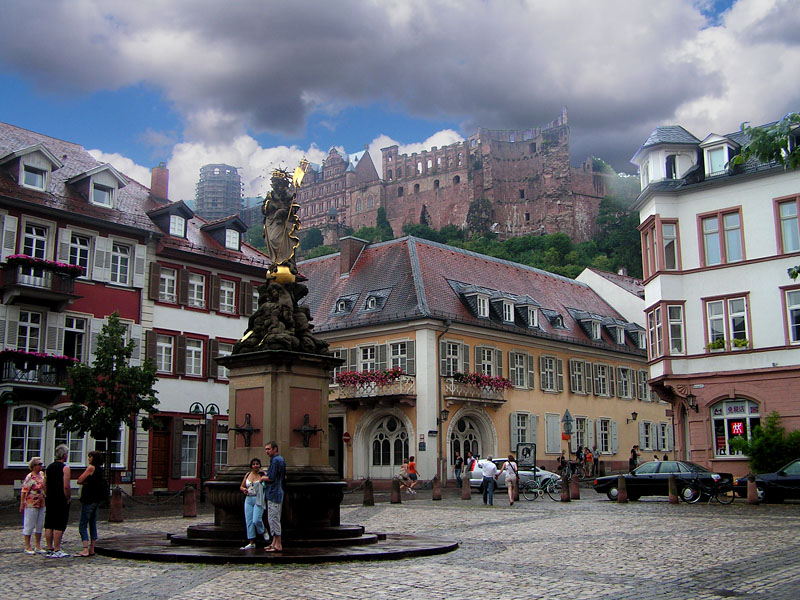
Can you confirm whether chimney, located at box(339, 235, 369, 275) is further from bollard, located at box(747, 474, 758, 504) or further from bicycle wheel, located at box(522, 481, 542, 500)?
bollard, located at box(747, 474, 758, 504)

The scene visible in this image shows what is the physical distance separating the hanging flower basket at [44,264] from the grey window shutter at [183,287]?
4.79 meters

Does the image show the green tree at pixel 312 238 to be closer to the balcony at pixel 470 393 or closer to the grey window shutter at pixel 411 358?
the balcony at pixel 470 393

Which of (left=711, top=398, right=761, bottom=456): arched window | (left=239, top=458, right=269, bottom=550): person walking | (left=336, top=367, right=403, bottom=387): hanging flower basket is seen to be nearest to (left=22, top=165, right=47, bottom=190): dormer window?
(left=336, top=367, right=403, bottom=387): hanging flower basket

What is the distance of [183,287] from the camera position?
3609 centimetres

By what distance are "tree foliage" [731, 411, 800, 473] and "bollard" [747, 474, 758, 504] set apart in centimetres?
364

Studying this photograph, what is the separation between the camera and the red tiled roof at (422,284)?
4278 cm

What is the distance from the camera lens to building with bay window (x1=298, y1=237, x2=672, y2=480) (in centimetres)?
4062

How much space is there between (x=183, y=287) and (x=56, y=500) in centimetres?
2279

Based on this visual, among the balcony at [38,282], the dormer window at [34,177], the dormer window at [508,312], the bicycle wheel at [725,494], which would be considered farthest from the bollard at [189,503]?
the dormer window at [508,312]

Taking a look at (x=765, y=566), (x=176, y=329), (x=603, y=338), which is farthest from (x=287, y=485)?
(x=603, y=338)

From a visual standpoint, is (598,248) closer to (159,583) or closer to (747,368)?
(747,368)

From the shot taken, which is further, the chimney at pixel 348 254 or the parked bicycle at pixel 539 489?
the chimney at pixel 348 254

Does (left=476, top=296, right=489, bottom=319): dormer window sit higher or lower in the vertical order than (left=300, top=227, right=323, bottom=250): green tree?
lower

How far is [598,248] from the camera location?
128750mm
